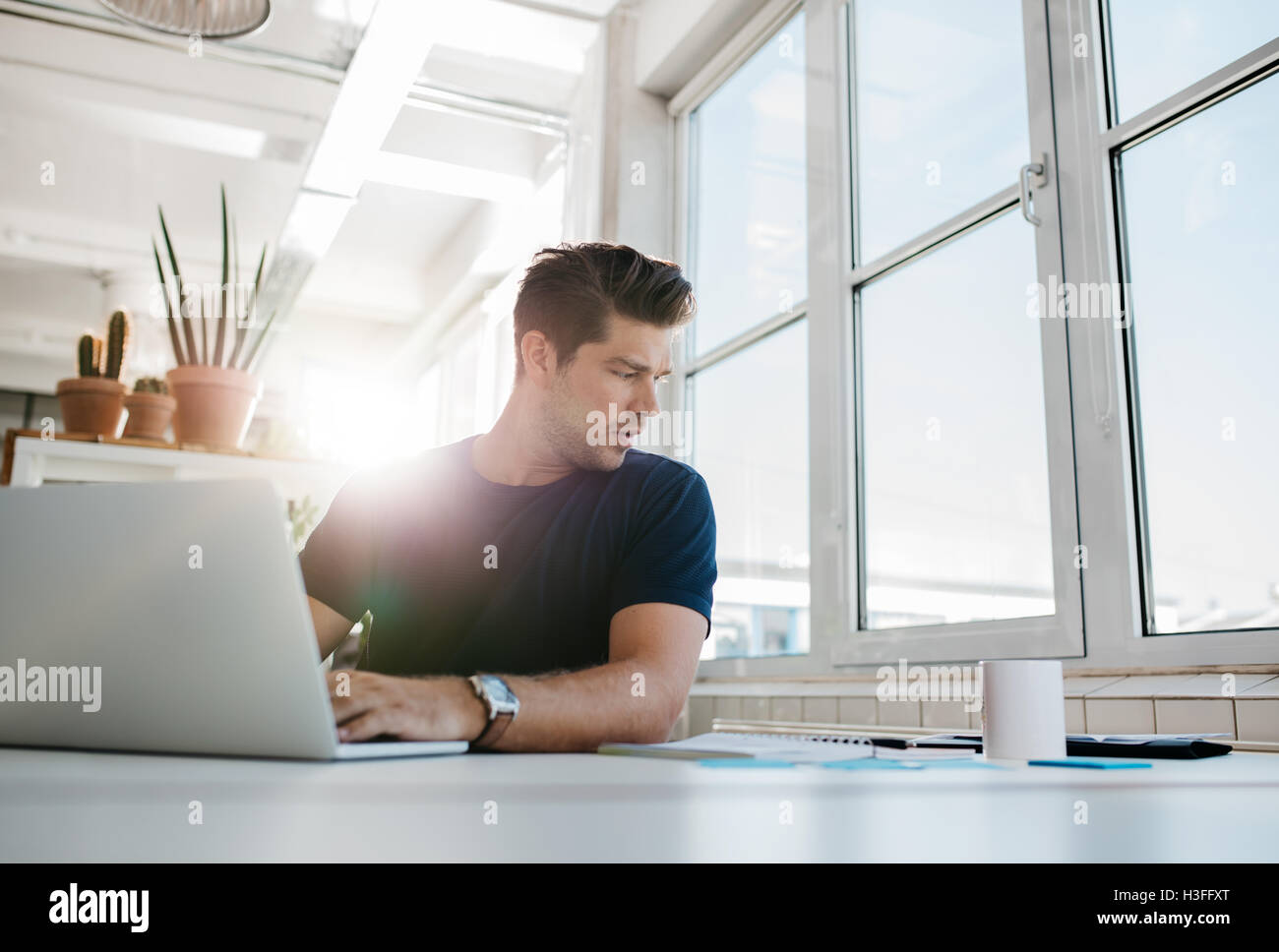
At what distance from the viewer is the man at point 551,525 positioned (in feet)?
5.00

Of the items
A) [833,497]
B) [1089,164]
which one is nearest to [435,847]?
[1089,164]

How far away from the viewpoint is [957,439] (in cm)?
239

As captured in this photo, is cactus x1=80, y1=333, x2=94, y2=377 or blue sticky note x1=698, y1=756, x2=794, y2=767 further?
cactus x1=80, y1=333, x2=94, y2=377

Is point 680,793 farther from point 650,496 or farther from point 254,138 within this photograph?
point 254,138

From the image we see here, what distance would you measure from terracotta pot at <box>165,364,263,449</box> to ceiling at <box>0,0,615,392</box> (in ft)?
2.97

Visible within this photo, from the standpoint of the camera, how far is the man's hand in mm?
780

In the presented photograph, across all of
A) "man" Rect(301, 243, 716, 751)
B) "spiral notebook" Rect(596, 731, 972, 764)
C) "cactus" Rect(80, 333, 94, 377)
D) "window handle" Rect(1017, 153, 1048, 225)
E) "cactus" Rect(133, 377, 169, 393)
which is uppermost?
"window handle" Rect(1017, 153, 1048, 225)

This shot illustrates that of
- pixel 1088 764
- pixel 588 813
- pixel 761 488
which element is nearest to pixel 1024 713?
pixel 1088 764

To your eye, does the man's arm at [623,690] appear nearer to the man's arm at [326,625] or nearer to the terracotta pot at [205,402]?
the man's arm at [326,625]

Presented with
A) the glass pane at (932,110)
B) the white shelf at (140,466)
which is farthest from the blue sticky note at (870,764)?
the white shelf at (140,466)

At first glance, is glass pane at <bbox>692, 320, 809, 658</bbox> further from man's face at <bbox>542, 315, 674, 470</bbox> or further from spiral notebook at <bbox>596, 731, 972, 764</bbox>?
spiral notebook at <bbox>596, 731, 972, 764</bbox>

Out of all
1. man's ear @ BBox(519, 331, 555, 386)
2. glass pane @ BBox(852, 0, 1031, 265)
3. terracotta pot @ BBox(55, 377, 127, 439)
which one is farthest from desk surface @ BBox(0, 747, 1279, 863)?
terracotta pot @ BBox(55, 377, 127, 439)

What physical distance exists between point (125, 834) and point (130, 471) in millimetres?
2863
